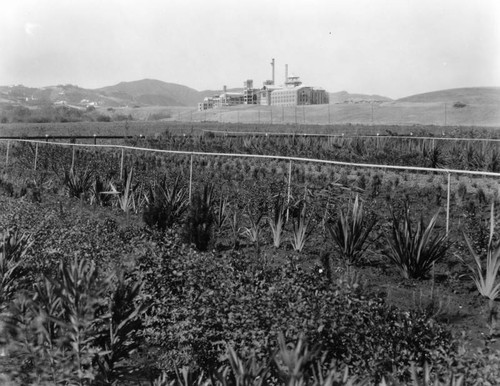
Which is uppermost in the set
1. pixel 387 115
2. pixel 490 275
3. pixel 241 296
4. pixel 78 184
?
pixel 387 115

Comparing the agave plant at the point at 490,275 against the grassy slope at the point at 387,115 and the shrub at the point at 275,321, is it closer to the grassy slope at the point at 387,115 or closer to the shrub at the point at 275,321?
the shrub at the point at 275,321

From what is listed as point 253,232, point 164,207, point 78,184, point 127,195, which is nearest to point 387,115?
point 78,184

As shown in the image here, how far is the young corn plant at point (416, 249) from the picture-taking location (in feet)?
23.6

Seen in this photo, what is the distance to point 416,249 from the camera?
7223mm

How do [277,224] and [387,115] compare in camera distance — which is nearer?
[277,224]

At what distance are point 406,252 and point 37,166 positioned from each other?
43.6 feet

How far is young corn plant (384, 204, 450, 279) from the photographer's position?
720 centimetres

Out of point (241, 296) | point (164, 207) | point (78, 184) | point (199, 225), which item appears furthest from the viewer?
point (78, 184)

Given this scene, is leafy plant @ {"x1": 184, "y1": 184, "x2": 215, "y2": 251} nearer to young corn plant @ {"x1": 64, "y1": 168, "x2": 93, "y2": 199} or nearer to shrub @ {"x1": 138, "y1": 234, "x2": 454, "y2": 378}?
shrub @ {"x1": 138, "y1": 234, "x2": 454, "y2": 378}

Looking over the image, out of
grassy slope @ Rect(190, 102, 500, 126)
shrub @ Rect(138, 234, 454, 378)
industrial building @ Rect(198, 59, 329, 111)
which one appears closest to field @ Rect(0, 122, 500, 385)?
shrub @ Rect(138, 234, 454, 378)

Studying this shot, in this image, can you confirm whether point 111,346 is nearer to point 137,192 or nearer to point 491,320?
point 491,320

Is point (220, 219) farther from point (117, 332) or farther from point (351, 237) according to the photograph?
point (117, 332)

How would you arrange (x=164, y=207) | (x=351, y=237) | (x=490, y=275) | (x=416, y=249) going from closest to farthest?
(x=490, y=275) < (x=416, y=249) < (x=351, y=237) < (x=164, y=207)

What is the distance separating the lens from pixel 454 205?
40.3ft
